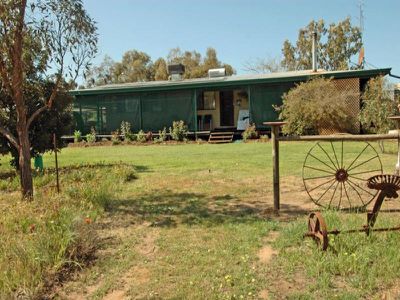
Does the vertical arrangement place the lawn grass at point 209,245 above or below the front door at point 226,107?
below

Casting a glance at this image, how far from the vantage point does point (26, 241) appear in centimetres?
429

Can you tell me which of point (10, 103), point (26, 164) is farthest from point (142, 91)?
point (26, 164)

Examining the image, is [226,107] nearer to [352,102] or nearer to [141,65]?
[352,102]

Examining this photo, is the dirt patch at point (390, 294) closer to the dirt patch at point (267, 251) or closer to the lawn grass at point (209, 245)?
the lawn grass at point (209, 245)

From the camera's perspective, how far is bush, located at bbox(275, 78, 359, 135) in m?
18.0

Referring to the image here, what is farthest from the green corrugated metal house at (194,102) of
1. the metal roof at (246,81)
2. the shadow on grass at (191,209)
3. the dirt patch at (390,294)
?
the dirt patch at (390,294)

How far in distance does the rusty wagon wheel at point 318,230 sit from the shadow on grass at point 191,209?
1.20 meters

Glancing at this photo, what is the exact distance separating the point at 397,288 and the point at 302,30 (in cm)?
4652

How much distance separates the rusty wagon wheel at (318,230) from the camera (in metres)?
4.04

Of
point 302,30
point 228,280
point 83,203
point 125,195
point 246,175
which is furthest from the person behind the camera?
point 302,30

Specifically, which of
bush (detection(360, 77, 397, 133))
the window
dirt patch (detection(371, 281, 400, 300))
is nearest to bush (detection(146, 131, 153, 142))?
the window

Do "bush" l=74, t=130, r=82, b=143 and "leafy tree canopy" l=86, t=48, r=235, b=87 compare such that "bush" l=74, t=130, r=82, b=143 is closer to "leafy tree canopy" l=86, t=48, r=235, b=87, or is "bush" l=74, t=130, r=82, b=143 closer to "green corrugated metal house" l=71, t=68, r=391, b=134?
"green corrugated metal house" l=71, t=68, r=391, b=134

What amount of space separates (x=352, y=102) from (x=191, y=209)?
14.8 metres

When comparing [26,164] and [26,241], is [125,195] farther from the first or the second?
[26,241]
